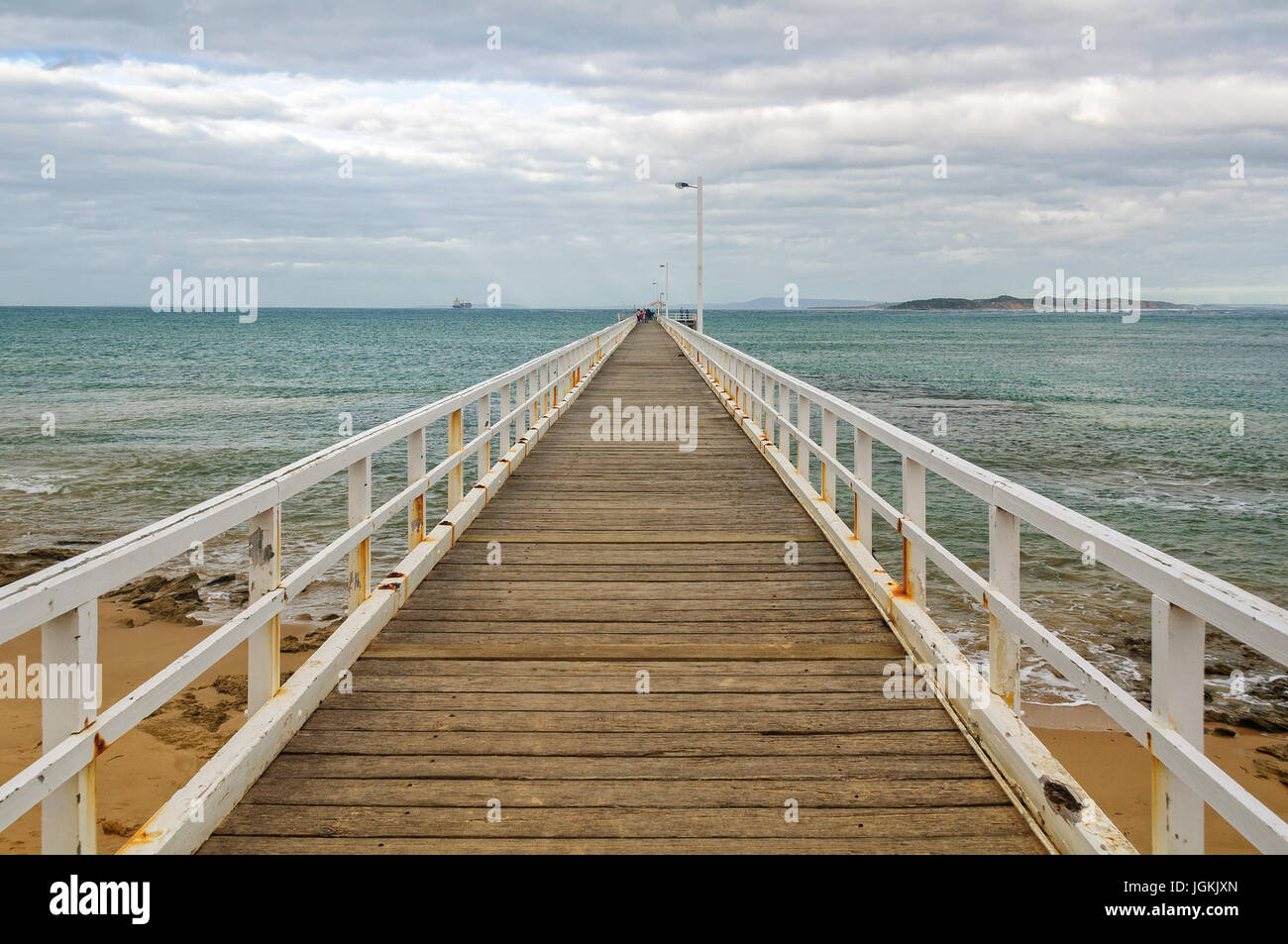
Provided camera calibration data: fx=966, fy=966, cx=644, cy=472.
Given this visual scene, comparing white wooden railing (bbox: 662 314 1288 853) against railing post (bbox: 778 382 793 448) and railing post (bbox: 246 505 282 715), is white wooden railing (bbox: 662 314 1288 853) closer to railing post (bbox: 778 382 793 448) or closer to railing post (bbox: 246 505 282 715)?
railing post (bbox: 246 505 282 715)

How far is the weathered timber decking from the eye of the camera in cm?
330

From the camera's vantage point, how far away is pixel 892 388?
149 ft

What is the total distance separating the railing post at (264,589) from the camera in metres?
3.87

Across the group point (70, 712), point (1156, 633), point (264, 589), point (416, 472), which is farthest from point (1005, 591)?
point (416, 472)

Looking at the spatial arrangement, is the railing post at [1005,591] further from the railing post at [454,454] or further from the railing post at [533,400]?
the railing post at [533,400]

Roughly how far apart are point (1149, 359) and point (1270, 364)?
26.8ft

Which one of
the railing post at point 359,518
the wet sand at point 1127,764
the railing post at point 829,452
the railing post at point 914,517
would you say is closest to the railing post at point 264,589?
the railing post at point 359,518

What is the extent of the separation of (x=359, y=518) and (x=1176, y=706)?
12.8ft

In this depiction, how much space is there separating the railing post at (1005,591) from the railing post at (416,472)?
3.48 meters

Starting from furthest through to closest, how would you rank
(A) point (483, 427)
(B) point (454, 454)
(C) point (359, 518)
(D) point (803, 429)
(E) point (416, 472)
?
(A) point (483, 427)
(D) point (803, 429)
(B) point (454, 454)
(E) point (416, 472)
(C) point (359, 518)

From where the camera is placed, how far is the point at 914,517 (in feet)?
17.0

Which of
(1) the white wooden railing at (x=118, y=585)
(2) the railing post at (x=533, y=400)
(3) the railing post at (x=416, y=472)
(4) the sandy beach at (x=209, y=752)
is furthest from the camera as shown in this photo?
(2) the railing post at (x=533, y=400)

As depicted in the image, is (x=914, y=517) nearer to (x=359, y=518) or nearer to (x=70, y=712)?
(x=359, y=518)
